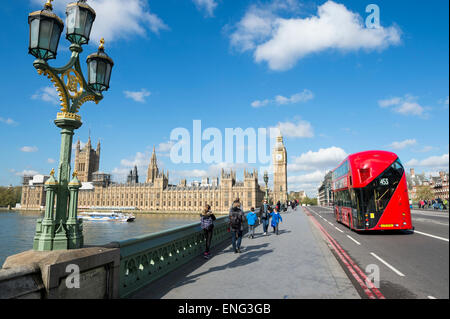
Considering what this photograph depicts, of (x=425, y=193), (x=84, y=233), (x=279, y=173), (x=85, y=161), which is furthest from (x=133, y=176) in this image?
(x=425, y=193)

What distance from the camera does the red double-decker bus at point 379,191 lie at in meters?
12.2

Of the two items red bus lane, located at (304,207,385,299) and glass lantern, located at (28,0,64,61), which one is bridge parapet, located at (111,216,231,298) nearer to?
glass lantern, located at (28,0,64,61)

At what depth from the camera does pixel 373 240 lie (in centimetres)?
1396

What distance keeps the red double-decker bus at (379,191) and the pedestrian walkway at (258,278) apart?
4.44 m

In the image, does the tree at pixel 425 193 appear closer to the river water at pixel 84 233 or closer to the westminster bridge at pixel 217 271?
the river water at pixel 84 233

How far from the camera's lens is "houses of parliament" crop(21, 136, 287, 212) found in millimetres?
128250

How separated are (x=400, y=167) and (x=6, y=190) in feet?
591

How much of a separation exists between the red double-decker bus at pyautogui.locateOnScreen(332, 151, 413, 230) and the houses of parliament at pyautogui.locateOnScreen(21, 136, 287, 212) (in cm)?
11055

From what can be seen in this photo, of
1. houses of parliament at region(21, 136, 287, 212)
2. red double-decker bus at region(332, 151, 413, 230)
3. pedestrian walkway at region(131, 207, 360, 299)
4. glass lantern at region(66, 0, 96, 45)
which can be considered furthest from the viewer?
houses of parliament at region(21, 136, 287, 212)

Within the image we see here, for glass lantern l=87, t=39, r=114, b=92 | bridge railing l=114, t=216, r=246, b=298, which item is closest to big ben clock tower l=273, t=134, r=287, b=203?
bridge railing l=114, t=216, r=246, b=298

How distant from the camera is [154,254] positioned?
7.11 m

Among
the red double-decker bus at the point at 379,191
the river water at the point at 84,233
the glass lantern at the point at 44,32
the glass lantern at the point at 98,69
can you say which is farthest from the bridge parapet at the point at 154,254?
the red double-decker bus at the point at 379,191

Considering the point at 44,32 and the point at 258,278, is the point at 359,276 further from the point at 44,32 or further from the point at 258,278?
the point at 44,32
